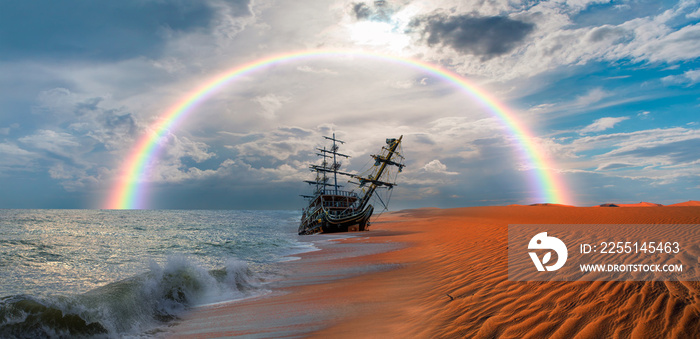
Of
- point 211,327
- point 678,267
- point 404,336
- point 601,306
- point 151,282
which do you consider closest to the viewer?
point 601,306

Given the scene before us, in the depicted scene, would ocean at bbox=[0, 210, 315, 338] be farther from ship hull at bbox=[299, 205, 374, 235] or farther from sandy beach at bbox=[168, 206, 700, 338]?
ship hull at bbox=[299, 205, 374, 235]

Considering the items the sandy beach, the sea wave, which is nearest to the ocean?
the sea wave

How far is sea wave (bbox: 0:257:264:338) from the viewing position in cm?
551

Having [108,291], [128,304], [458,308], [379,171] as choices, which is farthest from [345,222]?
[458,308]

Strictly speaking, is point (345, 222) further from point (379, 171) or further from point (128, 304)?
point (128, 304)

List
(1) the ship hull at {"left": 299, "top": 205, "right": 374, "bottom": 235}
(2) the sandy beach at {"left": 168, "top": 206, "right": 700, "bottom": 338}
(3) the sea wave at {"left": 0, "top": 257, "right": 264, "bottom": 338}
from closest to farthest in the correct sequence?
(2) the sandy beach at {"left": 168, "top": 206, "right": 700, "bottom": 338}
(3) the sea wave at {"left": 0, "top": 257, "right": 264, "bottom": 338}
(1) the ship hull at {"left": 299, "top": 205, "right": 374, "bottom": 235}

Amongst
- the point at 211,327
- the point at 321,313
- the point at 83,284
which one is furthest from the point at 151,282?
the point at 321,313

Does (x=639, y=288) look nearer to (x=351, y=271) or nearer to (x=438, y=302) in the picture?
(x=438, y=302)

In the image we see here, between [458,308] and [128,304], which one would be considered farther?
[128,304]

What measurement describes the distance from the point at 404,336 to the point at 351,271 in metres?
6.47

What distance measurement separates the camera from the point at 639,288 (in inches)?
180

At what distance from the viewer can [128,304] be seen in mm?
6953

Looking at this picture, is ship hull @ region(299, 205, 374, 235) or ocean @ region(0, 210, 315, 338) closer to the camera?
ocean @ region(0, 210, 315, 338)

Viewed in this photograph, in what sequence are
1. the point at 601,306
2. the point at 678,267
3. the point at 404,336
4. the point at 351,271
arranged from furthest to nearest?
the point at 351,271, the point at 678,267, the point at 404,336, the point at 601,306
